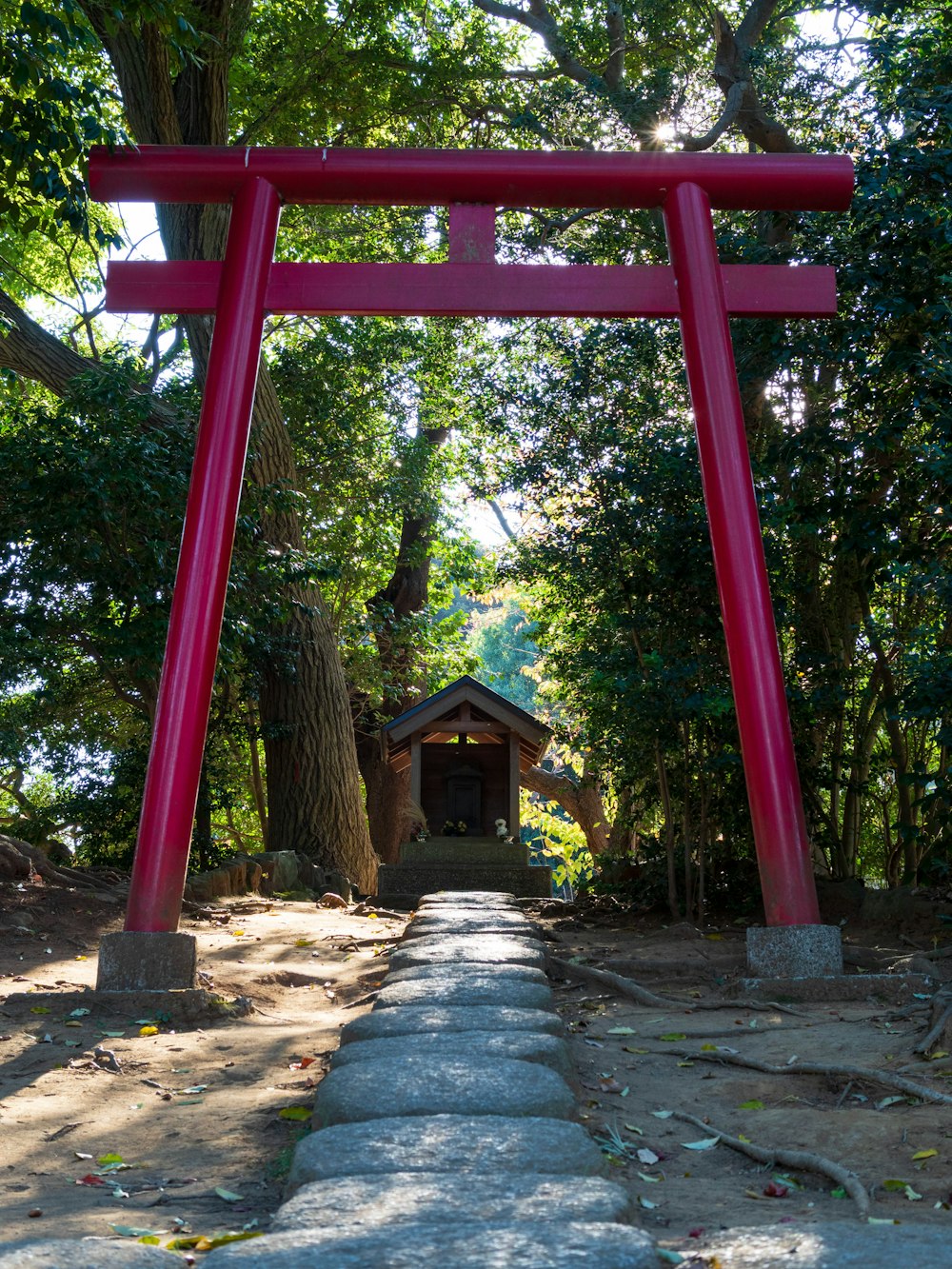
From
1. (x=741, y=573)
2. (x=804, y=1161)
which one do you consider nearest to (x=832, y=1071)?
(x=804, y=1161)

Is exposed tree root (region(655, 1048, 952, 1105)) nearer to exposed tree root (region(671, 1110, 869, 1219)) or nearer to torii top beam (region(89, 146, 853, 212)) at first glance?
exposed tree root (region(671, 1110, 869, 1219))

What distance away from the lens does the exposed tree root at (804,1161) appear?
2.43 metres

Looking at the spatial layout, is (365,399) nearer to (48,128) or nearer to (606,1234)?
(48,128)

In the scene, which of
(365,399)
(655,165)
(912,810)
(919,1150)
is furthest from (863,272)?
(365,399)

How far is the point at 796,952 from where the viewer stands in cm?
500

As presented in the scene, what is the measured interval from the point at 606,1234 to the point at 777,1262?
294 millimetres

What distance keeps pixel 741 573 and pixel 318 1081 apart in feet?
10.4

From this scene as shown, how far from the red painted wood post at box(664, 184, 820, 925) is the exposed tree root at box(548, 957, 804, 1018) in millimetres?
520

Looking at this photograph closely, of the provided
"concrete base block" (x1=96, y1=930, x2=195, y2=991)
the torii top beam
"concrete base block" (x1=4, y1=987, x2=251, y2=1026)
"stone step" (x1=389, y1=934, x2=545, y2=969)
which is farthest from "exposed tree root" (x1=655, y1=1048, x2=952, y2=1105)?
the torii top beam

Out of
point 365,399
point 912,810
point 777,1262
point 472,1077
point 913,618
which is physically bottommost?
point 777,1262

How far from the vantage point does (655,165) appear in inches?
237

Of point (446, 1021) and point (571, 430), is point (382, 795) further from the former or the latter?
point (446, 1021)

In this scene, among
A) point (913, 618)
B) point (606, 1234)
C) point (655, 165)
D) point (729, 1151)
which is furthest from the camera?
point (913, 618)

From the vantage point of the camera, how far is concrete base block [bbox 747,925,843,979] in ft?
16.4
